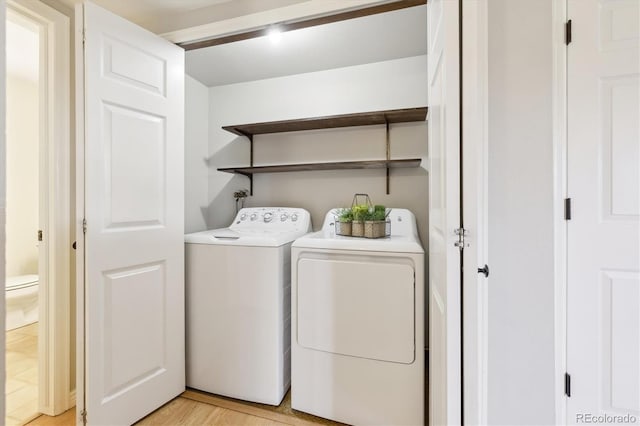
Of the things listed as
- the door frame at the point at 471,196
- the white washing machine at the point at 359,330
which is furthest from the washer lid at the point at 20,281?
the door frame at the point at 471,196

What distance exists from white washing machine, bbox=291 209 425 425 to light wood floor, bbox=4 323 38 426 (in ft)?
4.84

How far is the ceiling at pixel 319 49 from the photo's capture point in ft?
5.97

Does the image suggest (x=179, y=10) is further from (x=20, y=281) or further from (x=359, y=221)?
(x=20, y=281)

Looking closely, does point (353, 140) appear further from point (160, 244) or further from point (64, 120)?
point (64, 120)

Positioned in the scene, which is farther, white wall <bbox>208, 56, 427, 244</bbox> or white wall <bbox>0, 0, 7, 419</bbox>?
white wall <bbox>208, 56, 427, 244</bbox>

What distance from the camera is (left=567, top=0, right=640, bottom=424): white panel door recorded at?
3.64 feet

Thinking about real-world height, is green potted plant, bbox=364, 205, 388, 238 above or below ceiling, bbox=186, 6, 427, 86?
below

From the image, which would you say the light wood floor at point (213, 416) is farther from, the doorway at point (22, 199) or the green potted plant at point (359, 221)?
the doorway at point (22, 199)

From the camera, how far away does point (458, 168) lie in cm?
81

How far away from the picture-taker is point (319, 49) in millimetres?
2078

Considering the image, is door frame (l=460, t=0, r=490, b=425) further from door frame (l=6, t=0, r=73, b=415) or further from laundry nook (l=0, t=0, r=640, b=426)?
door frame (l=6, t=0, r=73, b=415)

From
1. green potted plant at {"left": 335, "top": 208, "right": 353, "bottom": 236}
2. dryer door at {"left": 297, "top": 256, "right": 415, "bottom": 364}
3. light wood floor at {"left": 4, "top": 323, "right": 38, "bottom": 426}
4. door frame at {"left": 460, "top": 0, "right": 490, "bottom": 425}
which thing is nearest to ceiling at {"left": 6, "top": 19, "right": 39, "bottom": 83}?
light wood floor at {"left": 4, "top": 323, "right": 38, "bottom": 426}

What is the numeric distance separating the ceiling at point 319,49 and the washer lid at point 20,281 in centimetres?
248

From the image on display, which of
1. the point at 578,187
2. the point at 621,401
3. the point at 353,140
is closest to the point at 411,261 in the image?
the point at 578,187
